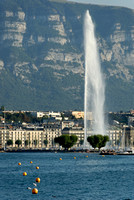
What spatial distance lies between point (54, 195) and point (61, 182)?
14579 millimetres

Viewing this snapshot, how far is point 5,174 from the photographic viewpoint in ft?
420

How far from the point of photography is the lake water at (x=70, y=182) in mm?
99688

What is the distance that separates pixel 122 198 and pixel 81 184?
1515cm

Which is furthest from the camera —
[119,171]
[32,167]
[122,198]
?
[32,167]

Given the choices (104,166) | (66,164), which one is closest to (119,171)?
(104,166)

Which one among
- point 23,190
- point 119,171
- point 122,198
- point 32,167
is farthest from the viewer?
point 32,167

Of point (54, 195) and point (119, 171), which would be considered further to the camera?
point (119, 171)

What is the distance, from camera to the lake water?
9969 cm

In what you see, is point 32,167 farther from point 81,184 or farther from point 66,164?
point 81,184

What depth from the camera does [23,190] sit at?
344 feet

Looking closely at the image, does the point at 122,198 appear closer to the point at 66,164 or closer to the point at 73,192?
the point at 73,192

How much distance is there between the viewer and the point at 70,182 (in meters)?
115

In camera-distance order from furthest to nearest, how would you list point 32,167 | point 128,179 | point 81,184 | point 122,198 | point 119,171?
point 32,167, point 119,171, point 128,179, point 81,184, point 122,198

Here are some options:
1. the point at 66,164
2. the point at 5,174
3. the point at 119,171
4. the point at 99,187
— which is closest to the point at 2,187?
the point at 99,187
